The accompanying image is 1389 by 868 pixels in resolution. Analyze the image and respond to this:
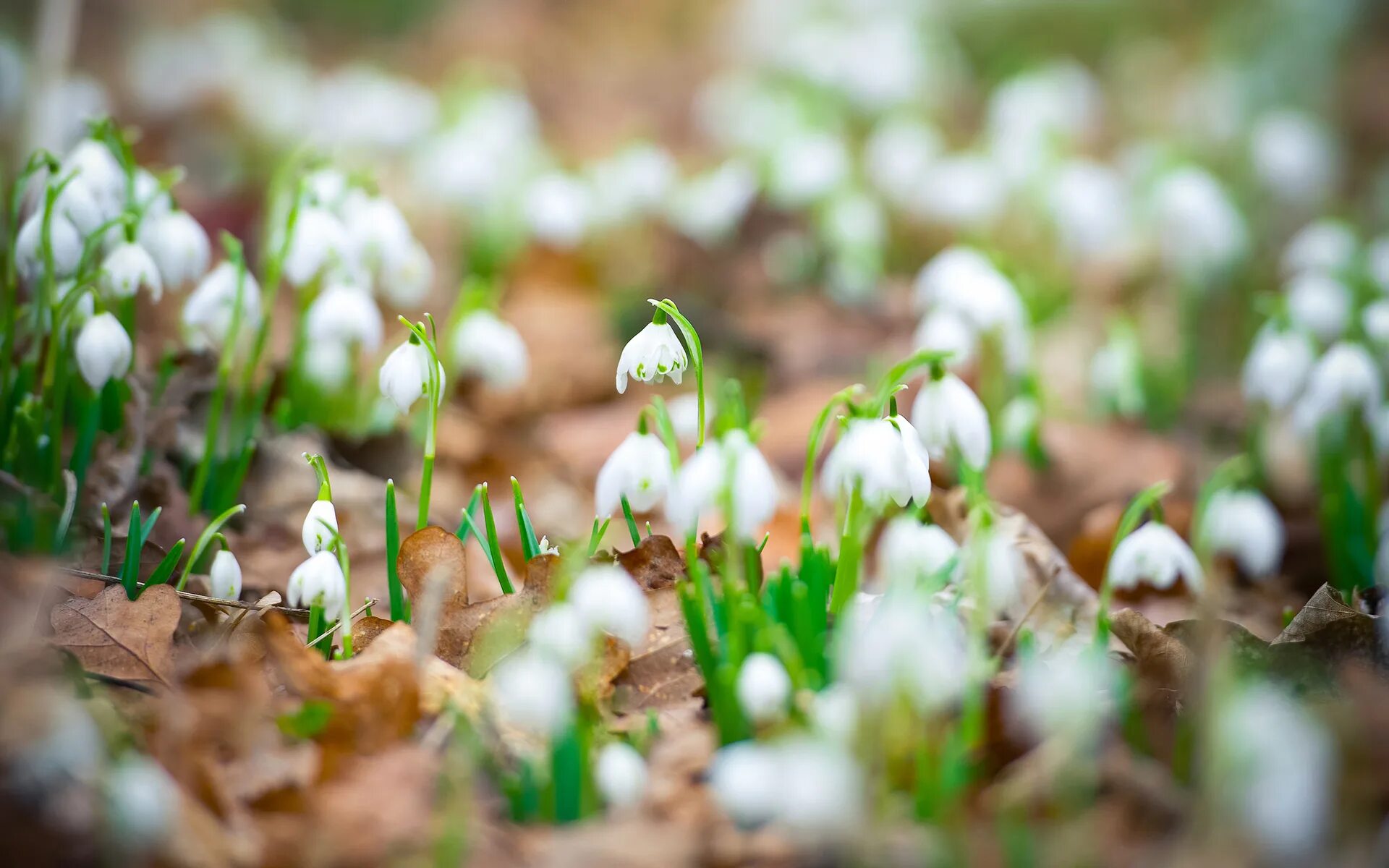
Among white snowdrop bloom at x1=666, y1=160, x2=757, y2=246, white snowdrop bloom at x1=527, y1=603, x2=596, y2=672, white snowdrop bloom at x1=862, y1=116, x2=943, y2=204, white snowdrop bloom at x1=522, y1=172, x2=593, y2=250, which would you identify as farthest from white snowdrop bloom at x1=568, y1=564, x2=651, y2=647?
white snowdrop bloom at x1=862, y1=116, x2=943, y2=204

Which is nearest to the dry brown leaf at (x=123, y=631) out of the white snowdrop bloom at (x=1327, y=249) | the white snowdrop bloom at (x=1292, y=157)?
the white snowdrop bloom at (x=1327, y=249)

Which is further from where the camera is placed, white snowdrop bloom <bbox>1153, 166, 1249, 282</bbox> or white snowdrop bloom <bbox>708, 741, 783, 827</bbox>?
white snowdrop bloom <bbox>1153, 166, 1249, 282</bbox>

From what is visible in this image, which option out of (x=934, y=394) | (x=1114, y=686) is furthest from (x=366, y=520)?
(x=1114, y=686)

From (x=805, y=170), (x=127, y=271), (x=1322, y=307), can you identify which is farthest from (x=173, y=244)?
(x=1322, y=307)

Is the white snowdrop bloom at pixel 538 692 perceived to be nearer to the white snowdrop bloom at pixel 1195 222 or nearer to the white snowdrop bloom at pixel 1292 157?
the white snowdrop bloom at pixel 1195 222

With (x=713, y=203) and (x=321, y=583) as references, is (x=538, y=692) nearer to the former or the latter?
(x=321, y=583)

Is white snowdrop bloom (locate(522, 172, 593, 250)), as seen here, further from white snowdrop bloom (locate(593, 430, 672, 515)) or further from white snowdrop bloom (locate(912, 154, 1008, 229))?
white snowdrop bloom (locate(593, 430, 672, 515))
